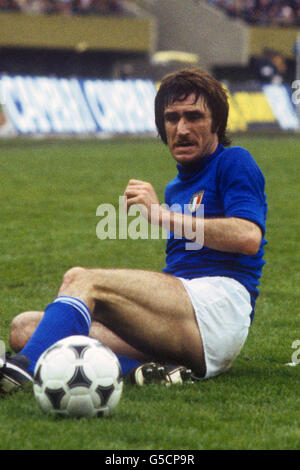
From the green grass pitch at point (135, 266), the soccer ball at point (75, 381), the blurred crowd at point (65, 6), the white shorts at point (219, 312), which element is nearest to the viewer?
the green grass pitch at point (135, 266)

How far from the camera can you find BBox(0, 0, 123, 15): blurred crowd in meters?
34.7

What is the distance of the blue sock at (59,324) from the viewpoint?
4.42 metres

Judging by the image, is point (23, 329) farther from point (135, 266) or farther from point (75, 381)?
point (135, 266)

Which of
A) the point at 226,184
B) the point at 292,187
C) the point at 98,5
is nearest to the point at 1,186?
the point at 292,187

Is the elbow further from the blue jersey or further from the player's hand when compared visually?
the player's hand

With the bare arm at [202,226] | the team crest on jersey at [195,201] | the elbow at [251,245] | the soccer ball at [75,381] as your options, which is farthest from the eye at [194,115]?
the soccer ball at [75,381]

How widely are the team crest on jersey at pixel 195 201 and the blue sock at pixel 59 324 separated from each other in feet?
3.07

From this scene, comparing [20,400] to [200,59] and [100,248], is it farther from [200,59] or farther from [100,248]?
[200,59]

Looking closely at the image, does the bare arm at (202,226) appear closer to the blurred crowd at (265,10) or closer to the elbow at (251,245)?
the elbow at (251,245)

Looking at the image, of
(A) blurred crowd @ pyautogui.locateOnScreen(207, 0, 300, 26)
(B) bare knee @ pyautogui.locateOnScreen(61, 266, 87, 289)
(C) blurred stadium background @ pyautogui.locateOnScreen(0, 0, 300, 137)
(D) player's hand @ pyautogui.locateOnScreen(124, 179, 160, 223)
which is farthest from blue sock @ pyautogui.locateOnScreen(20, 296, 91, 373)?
(A) blurred crowd @ pyautogui.locateOnScreen(207, 0, 300, 26)

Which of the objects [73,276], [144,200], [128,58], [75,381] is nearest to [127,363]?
[73,276]

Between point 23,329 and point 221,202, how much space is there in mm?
1328

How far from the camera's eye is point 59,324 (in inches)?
174

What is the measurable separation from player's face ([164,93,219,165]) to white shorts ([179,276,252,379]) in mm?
713
